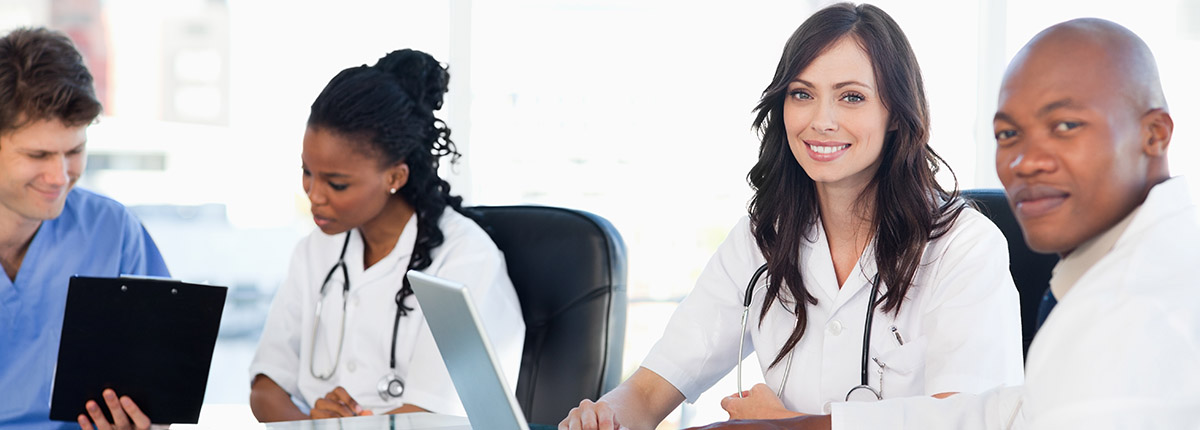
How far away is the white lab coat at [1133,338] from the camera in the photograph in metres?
0.73

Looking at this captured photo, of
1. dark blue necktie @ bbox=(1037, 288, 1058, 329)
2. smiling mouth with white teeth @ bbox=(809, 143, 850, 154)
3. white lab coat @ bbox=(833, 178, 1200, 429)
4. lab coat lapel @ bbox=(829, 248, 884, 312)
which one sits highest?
smiling mouth with white teeth @ bbox=(809, 143, 850, 154)

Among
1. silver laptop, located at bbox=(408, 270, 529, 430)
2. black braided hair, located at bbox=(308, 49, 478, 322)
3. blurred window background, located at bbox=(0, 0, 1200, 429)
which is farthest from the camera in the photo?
blurred window background, located at bbox=(0, 0, 1200, 429)

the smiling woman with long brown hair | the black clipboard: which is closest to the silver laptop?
the smiling woman with long brown hair

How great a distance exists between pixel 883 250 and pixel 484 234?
0.83 meters

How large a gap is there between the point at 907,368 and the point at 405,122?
111 centimetres

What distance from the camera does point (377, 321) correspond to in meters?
2.06

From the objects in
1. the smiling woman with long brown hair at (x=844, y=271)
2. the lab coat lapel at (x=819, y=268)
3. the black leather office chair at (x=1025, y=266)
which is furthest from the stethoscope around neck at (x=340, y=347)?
the black leather office chair at (x=1025, y=266)

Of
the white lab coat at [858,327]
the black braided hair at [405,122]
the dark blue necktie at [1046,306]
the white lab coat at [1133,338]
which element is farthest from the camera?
the black braided hair at [405,122]

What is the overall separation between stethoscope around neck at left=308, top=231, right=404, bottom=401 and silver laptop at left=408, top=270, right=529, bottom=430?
29.4 inches

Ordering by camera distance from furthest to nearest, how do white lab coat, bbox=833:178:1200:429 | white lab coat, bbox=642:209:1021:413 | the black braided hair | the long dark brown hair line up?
the black braided hair → the long dark brown hair → white lab coat, bbox=642:209:1021:413 → white lab coat, bbox=833:178:1200:429

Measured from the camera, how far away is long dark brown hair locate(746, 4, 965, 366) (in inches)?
62.2

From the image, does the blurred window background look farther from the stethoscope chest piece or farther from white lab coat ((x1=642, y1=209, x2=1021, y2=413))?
white lab coat ((x1=642, y1=209, x2=1021, y2=413))

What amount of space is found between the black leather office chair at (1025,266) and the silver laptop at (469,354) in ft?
3.42

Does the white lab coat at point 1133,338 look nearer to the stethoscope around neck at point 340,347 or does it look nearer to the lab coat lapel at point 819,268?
the lab coat lapel at point 819,268
